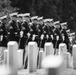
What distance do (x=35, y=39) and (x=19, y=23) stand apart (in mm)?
692

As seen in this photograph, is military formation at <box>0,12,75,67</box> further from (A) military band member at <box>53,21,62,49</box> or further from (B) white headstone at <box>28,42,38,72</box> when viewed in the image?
Answer: (B) white headstone at <box>28,42,38,72</box>

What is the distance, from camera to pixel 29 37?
11234 mm

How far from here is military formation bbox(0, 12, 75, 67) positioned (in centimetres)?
1100

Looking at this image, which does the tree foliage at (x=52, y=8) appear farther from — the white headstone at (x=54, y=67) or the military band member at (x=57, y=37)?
the white headstone at (x=54, y=67)

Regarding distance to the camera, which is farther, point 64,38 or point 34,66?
point 64,38

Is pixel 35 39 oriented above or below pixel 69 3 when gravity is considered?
below

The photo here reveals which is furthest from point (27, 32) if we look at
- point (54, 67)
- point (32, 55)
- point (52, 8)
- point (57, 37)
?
point (52, 8)

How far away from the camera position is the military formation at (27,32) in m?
11.0

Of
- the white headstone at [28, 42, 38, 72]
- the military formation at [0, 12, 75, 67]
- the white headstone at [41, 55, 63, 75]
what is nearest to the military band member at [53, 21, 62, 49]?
the military formation at [0, 12, 75, 67]

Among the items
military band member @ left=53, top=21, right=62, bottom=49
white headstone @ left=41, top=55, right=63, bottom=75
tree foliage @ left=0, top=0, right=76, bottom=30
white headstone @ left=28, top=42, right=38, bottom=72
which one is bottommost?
white headstone @ left=41, top=55, right=63, bottom=75

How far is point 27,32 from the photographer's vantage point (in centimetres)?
1141

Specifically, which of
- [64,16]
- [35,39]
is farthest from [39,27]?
[64,16]

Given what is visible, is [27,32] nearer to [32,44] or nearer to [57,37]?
[57,37]

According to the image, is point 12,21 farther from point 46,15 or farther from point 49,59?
point 46,15
